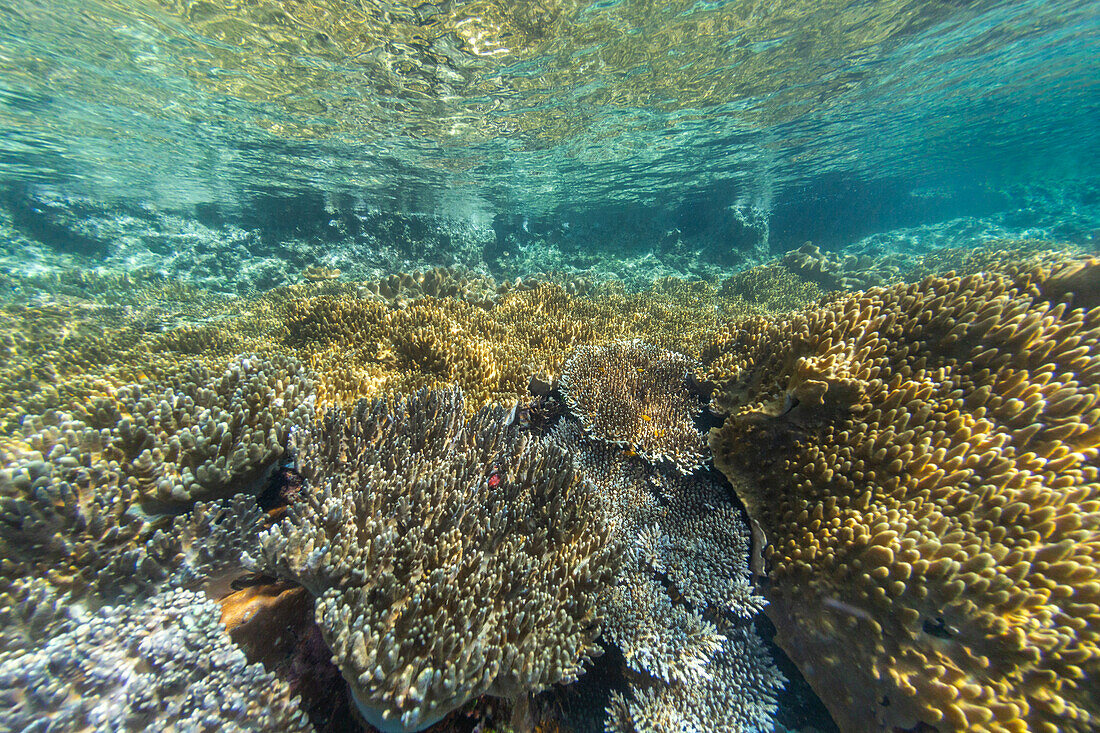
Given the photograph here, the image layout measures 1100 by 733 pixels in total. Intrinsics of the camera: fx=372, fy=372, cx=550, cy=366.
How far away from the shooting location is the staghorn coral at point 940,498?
7.02 feet

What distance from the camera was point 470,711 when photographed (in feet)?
7.59

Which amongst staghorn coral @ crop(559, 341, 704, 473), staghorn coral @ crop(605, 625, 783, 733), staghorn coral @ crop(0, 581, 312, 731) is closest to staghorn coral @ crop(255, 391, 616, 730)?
staghorn coral @ crop(0, 581, 312, 731)

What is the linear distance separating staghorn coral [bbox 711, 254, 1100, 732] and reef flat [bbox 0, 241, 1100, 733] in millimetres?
19

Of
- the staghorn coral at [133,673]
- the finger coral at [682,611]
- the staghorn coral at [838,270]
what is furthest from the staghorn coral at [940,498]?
the staghorn coral at [838,270]

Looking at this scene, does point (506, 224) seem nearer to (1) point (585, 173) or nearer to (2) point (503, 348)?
(1) point (585, 173)

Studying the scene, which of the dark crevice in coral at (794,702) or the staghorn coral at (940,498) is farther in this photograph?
the dark crevice in coral at (794,702)

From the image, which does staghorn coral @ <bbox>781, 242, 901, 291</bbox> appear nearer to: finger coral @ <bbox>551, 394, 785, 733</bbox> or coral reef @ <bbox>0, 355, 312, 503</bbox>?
finger coral @ <bbox>551, 394, 785, 733</bbox>

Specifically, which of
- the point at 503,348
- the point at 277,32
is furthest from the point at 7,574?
the point at 277,32

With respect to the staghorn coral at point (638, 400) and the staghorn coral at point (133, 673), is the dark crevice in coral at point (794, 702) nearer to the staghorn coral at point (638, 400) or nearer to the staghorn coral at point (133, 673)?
the staghorn coral at point (638, 400)

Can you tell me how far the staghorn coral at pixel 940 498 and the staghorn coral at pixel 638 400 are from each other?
0.48 m

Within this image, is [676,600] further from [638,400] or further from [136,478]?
[136,478]

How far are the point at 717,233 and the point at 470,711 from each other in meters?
29.9

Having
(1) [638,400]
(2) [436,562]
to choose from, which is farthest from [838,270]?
(2) [436,562]

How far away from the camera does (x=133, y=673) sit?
6.08 ft
